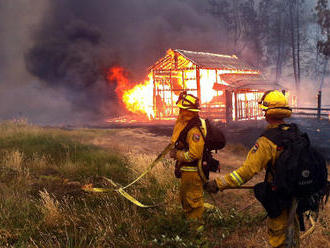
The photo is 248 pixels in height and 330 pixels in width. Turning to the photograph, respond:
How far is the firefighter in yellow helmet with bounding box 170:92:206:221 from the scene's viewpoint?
3816mm

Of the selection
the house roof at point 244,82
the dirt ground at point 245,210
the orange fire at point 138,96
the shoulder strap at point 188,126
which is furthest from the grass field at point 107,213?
the orange fire at point 138,96

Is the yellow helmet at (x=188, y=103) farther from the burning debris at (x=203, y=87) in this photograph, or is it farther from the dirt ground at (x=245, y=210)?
the burning debris at (x=203, y=87)

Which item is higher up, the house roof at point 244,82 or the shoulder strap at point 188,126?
the house roof at point 244,82

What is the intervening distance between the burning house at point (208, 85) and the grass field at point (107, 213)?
13317 millimetres

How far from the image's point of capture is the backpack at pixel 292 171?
2463mm

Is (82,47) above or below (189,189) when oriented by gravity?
above

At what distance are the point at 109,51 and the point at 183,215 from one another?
30651 millimetres

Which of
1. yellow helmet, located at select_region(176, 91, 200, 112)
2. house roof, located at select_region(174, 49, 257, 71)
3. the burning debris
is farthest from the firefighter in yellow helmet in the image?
house roof, located at select_region(174, 49, 257, 71)

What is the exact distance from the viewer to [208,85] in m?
21.0

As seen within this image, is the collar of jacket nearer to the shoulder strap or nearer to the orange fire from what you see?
the shoulder strap

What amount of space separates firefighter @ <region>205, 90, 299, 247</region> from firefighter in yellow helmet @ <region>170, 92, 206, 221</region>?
2.99 feet

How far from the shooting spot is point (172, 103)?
2264 centimetres

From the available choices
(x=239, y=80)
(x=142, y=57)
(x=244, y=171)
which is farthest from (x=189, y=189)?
(x=142, y=57)

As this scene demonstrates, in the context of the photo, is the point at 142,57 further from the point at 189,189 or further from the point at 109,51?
the point at 189,189
